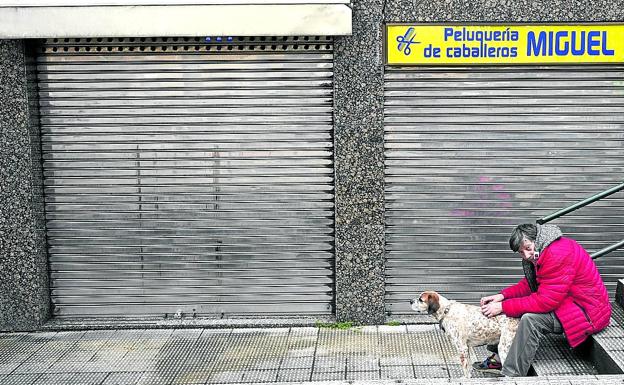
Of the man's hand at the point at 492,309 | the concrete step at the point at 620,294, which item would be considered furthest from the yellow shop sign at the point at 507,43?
the man's hand at the point at 492,309

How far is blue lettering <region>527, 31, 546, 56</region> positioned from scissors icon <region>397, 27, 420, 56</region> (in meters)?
1.11

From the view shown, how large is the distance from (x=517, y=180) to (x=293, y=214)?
7.66 feet

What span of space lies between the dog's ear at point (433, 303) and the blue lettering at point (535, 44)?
9.05 ft

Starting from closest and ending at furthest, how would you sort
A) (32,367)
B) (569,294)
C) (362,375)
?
(569,294), (362,375), (32,367)

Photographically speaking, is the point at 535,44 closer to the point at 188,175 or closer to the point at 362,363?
the point at 362,363

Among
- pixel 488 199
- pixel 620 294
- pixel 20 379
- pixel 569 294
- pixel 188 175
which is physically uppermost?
pixel 188 175

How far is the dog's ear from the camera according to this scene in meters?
6.12

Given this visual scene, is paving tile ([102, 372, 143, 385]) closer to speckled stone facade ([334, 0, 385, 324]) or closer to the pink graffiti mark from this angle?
speckled stone facade ([334, 0, 385, 324])

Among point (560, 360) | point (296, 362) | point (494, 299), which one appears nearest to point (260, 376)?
point (296, 362)

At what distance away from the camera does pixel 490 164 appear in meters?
7.54

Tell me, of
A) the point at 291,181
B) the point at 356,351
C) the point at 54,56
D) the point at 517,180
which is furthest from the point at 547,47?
the point at 54,56

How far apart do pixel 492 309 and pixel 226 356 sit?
8.24 ft

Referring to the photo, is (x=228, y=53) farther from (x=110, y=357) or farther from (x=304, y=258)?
(x=110, y=357)

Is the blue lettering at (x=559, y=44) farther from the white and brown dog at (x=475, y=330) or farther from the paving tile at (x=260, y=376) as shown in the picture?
the paving tile at (x=260, y=376)
